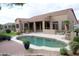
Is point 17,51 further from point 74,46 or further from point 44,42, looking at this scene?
point 74,46

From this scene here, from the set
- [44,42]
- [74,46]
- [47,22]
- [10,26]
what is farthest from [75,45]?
[10,26]

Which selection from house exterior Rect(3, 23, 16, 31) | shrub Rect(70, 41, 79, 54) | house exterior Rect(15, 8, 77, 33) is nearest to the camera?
shrub Rect(70, 41, 79, 54)

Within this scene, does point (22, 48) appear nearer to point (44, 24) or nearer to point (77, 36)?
point (44, 24)

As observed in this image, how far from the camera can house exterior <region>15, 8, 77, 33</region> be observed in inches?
167

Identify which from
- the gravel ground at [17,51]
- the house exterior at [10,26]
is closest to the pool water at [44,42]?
the gravel ground at [17,51]

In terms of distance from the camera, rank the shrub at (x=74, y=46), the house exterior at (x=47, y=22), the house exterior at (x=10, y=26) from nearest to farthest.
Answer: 1. the shrub at (x=74, y=46)
2. the house exterior at (x=47, y=22)
3. the house exterior at (x=10, y=26)

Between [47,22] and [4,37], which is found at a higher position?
[47,22]

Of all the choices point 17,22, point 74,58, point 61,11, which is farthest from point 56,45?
point 17,22

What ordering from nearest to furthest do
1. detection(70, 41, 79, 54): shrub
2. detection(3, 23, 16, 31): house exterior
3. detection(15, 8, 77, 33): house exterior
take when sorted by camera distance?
detection(70, 41, 79, 54): shrub < detection(15, 8, 77, 33): house exterior < detection(3, 23, 16, 31): house exterior

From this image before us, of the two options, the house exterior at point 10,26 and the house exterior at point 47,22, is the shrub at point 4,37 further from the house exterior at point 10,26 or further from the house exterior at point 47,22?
the house exterior at point 47,22

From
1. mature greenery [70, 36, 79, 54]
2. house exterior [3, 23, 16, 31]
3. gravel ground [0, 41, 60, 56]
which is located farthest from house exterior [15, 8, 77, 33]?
gravel ground [0, 41, 60, 56]

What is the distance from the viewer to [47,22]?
173 inches

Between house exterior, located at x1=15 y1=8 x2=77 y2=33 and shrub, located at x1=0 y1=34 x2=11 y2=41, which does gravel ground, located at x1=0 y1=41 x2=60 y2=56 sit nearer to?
shrub, located at x1=0 y1=34 x2=11 y2=41

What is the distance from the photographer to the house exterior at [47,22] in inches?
167
